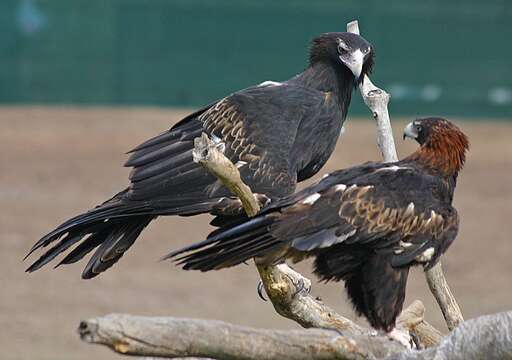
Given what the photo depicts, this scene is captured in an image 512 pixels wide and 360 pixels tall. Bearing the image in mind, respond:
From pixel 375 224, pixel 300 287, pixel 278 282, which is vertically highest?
pixel 375 224

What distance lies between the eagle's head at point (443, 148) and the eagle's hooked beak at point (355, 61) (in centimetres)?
83

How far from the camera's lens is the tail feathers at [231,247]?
4.27 m

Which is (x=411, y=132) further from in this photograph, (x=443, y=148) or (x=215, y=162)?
(x=215, y=162)

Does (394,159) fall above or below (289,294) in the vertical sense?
above

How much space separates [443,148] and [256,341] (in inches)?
70.2

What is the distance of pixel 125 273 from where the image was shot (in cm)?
1156

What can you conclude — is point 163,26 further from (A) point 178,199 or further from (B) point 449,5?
(A) point 178,199

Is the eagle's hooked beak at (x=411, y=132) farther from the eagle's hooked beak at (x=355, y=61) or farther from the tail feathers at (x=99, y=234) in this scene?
the tail feathers at (x=99, y=234)

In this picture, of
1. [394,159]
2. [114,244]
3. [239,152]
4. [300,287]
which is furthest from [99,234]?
[394,159]

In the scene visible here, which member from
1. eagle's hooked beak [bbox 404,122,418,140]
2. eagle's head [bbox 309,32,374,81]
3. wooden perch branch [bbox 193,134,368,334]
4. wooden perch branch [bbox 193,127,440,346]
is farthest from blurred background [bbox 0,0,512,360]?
wooden perch branch [bbox 193,134,368,334]

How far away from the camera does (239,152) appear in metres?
5.69

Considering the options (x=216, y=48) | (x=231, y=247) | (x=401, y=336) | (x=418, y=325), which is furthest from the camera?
(x=216, y=48)

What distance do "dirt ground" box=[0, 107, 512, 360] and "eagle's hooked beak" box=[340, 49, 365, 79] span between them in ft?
13.4

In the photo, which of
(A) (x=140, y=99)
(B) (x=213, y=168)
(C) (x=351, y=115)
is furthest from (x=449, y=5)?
(B) (x=213, y=168)
